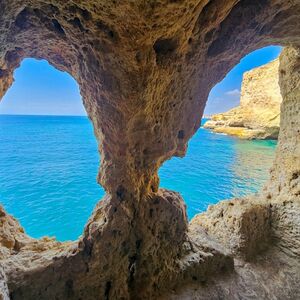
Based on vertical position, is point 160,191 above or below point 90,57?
below

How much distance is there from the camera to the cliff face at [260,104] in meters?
26.3

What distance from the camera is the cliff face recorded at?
1036 inches

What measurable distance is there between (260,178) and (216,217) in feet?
32.7

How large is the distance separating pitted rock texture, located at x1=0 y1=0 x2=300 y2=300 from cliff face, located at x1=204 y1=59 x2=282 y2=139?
87.5ft

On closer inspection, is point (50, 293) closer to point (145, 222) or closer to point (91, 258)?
point (91, 258)

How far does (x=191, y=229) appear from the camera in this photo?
3.68 metres

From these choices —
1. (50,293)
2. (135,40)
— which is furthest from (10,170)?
(135,40)

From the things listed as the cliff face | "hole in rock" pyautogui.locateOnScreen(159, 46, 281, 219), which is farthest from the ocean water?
the cliff face

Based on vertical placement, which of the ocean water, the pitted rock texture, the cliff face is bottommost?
the ocean water

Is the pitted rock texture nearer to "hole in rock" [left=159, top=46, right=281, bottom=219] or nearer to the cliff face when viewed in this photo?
"hole in rock" [left=159, top=46, right=281, bottom=219]

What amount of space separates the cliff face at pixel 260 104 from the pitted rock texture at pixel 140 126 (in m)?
26.7

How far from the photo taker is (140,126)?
220cm

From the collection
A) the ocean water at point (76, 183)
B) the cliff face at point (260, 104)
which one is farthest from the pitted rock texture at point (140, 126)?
the cliff face at point (260, 104)

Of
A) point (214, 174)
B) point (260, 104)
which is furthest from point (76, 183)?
point (260, 104)
